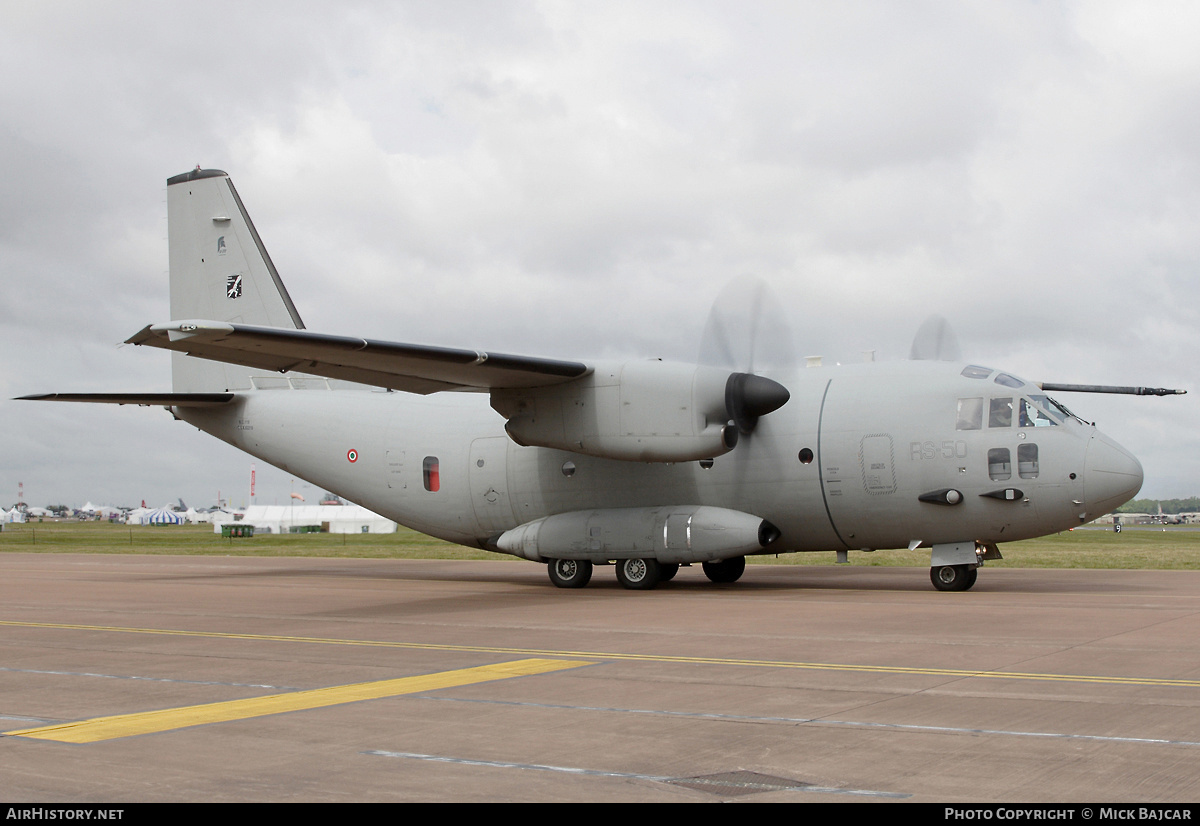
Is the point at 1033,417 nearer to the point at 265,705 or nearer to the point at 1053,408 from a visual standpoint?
the point at 1053,408

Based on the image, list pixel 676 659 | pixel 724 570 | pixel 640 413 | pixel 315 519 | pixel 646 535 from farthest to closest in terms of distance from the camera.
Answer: pixel 315 519 → pixel 724 570 → pixel 646 535 → pixel 640 413 → pixel 676 659

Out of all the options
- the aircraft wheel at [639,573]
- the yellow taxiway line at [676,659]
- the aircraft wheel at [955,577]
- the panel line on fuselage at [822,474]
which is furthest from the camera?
the aircraft wheel at [639,573]

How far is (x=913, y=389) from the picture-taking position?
20406mm

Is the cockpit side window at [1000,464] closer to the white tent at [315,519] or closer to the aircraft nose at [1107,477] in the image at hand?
the aircraft nose at [1107,477]

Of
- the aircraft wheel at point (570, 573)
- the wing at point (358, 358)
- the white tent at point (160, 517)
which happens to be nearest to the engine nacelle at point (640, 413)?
the wing at point (358, 358)

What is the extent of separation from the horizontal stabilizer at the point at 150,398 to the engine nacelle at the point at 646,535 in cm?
914

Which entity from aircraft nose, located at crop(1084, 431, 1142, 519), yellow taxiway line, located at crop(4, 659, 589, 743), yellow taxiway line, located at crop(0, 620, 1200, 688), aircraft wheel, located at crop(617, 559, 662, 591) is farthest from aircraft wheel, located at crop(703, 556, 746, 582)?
yellow taxiway line, located at crop(4, 659, 589, 743)

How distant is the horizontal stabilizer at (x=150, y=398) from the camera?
2336cm

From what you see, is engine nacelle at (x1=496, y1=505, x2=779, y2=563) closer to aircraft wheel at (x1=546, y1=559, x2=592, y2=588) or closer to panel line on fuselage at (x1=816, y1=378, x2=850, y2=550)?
aircraft wheel at (x1=546, y1=559, x2=592, y2=588)

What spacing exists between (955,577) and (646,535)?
20.1 ft

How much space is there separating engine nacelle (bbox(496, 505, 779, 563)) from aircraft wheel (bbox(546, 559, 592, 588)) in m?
0.36

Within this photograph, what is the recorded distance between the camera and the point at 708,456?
1944cm

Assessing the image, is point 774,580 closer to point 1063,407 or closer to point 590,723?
point 1063,407

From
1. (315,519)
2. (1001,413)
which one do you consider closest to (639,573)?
(1001,413)
